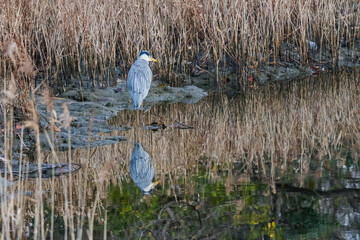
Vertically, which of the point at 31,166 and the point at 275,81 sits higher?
the point at 275,81

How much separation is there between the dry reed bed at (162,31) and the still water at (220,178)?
1.14 m

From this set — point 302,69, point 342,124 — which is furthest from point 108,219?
point 302,69

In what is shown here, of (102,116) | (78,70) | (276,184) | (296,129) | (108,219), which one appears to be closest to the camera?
(108,219)

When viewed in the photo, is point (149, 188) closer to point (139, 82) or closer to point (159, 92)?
point (139, 82)

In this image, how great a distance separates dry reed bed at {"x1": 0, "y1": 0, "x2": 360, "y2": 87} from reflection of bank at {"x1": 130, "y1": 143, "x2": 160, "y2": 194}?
2.38 meters

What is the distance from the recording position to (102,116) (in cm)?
675

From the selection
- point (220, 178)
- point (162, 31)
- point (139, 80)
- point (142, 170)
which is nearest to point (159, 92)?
point (162, 31)

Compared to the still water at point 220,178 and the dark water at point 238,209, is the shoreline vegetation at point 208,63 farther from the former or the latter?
the dark water at point 238,209

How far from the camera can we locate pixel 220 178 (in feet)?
14.3

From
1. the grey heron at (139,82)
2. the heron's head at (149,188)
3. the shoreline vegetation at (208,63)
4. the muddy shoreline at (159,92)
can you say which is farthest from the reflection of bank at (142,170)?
the grey heron at (139,82)

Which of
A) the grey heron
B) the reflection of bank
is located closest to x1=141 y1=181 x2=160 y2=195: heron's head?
the reflection of bank

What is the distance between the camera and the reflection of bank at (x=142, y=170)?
4.23 metres

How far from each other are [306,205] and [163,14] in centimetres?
515

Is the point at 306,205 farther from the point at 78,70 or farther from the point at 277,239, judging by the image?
the point at 78,70
